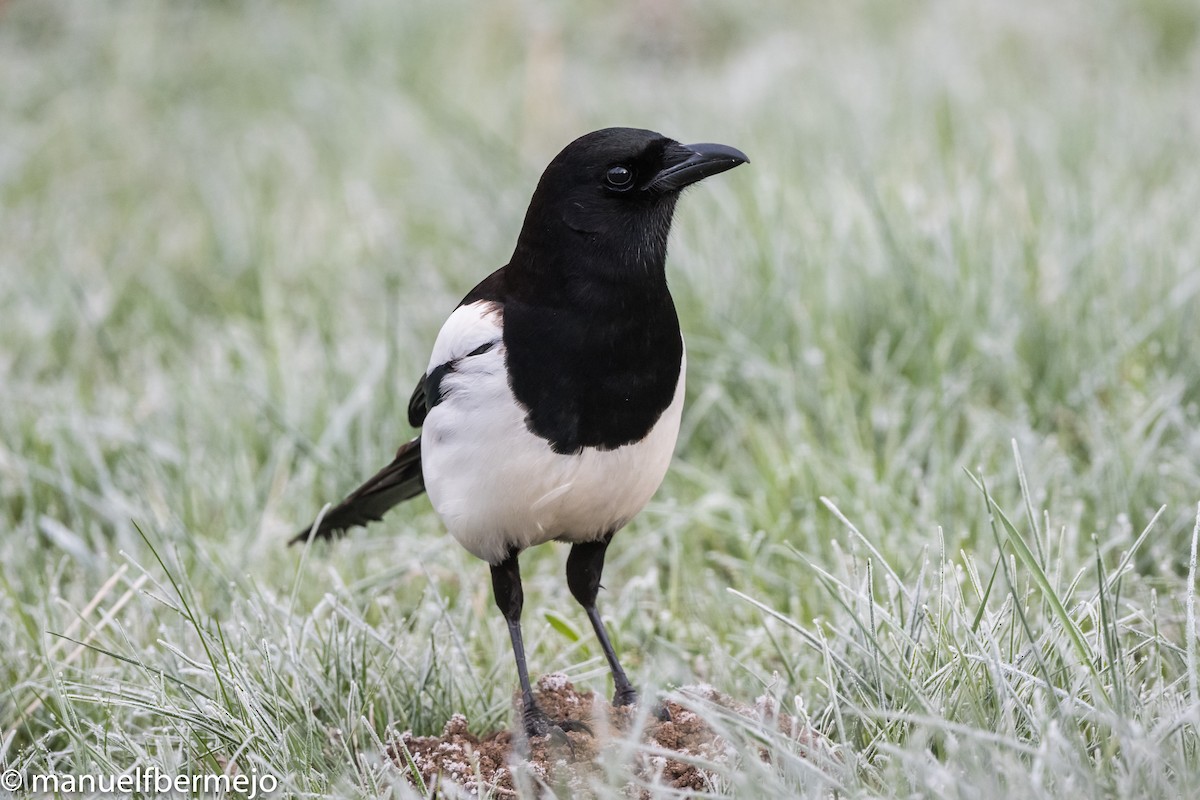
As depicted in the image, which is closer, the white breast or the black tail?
the white breast

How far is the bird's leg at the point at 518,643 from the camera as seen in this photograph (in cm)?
237

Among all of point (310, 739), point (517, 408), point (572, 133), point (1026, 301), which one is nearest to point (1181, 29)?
point (572, 133)

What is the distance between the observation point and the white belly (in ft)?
7.55

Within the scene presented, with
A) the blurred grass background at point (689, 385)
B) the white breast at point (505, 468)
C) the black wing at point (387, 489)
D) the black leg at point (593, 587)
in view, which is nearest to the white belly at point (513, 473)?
the white breast at point (505, 468)

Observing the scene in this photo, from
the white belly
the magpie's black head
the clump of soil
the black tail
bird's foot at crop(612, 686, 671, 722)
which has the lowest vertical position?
bird's foot at crop(612, 686, 671, 722)

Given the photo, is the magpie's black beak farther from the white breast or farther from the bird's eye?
the white breast

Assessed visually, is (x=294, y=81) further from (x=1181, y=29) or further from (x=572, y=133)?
(x=1181, y=29)

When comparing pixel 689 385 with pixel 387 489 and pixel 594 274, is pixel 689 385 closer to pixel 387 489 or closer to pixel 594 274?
pixel 387 489

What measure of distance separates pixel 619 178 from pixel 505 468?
56cm

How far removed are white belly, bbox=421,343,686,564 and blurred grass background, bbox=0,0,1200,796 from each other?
1.02ft

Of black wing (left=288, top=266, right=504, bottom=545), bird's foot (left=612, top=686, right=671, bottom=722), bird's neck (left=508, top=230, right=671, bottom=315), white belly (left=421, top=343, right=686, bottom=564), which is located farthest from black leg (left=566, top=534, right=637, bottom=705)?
bird's neck (left=508, top=230, right=671, bottom=315)

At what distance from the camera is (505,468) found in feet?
7.61

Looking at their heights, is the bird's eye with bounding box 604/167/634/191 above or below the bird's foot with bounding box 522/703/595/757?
above

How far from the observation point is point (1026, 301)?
3785 mm
